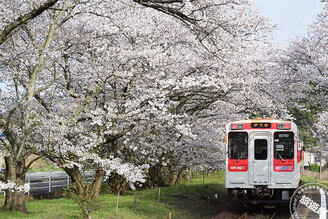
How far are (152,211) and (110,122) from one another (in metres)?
3.51

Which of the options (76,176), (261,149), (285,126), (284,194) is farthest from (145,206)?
(285,126)

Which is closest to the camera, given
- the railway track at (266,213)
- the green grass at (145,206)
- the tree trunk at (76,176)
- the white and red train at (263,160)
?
the green grass at (145,206)

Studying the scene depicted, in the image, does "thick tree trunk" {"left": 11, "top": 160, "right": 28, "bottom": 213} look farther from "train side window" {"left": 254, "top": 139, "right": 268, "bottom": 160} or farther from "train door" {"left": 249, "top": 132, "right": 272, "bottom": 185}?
"train side window" {"left": 254, "top": 139, "right": 268, "bottom": 160}

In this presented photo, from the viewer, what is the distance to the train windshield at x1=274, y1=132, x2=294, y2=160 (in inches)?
617

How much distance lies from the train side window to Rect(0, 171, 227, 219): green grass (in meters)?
2.96

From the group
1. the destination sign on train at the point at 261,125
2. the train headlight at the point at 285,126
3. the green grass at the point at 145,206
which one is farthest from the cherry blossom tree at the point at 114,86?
the train headlight at the point at 285,126

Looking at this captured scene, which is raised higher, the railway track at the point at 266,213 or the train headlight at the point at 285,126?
the train headlight at the point at 285,126

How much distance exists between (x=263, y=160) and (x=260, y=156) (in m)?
0.17

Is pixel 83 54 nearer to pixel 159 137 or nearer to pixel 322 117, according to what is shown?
pixel 159 137

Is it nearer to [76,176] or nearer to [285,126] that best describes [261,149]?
[285,126]

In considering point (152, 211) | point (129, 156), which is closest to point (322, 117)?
point (129, 156)

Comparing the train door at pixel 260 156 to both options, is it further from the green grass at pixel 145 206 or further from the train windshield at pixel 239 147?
the green grass at pixel 145 206

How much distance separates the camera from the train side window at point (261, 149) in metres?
15.9

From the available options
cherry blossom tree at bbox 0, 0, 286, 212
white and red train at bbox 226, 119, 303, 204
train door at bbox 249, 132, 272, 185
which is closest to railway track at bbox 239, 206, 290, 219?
white and red train at bbox 226, 119, 303, 204
